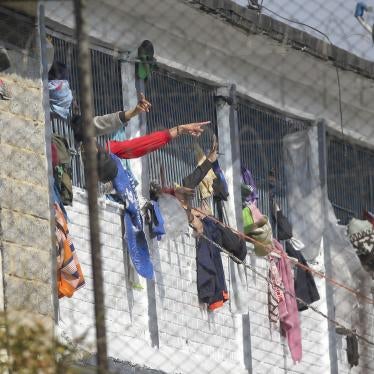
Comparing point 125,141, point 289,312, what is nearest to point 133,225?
point 125,141

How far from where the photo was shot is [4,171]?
11891 mm

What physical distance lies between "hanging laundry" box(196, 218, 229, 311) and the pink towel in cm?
107

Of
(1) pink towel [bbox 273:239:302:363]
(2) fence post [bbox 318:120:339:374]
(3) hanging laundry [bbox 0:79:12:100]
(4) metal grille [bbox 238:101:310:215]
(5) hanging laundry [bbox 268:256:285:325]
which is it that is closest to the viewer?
(3) hanging laundry [bbox 0:79:12:100]

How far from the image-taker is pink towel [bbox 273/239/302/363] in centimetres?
1628

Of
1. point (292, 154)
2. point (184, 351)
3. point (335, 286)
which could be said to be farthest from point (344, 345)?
point (184, 351)

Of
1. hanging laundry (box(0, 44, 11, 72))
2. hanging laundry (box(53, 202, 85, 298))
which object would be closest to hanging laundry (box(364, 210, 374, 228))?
hanging laundry (box(53, 202, 85, 298))

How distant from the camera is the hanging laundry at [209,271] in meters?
15.0

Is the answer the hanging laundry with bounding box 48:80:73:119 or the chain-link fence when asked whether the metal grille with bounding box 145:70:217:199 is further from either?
the hanging laundry with bounding box 48:80:73:119

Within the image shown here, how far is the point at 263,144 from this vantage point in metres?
16.9

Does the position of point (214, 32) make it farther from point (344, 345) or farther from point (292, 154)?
point (344, 345)

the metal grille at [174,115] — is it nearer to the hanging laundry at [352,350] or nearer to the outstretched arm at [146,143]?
the outstretched arm at [146,143]

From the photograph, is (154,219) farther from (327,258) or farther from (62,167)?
(327,258)

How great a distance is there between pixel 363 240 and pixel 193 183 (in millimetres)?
3235

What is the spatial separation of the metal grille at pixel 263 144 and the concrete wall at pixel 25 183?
4112 millimetres
